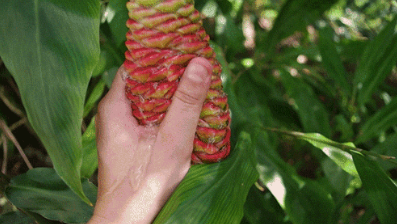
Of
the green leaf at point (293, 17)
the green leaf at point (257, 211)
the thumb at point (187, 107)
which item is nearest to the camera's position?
the thumb at point (187, 107)

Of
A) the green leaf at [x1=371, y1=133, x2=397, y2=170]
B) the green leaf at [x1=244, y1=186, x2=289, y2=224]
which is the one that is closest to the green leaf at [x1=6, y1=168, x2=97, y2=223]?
the green leaf at [x1=244, y1=186, x2=289, y2=224]

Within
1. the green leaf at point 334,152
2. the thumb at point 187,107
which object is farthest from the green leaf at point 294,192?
the thumb at point 187,107

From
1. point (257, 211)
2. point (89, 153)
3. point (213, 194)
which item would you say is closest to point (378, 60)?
point (257, 211)

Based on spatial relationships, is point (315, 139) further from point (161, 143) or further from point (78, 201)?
point (78, 201)

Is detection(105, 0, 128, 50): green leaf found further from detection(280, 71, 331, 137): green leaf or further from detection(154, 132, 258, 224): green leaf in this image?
detection(280, 71, 331, 137): green leaf

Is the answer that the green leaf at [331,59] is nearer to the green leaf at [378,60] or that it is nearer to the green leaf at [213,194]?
the green leaf at [378,60]

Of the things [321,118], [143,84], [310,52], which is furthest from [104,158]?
[310,52]
